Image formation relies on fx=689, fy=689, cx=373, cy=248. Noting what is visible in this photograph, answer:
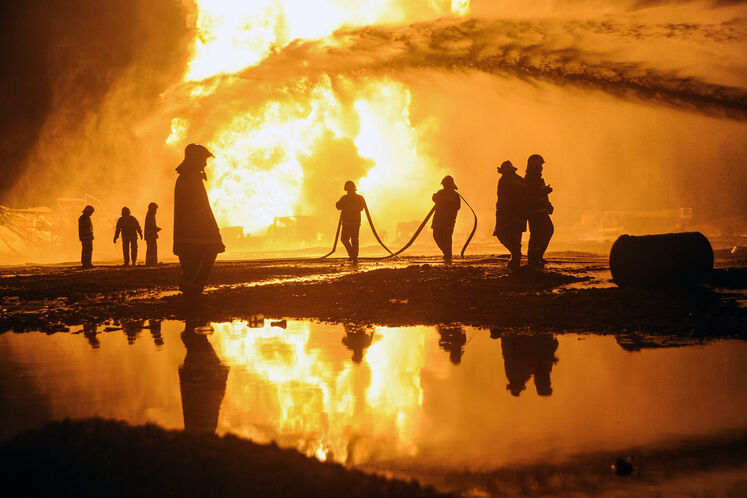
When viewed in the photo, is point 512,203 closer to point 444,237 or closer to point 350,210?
point 444,237

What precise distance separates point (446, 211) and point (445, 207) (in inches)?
5.4

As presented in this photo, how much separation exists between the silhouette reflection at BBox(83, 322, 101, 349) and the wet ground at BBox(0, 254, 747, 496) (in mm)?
68

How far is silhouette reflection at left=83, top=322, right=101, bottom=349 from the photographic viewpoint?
300 inches

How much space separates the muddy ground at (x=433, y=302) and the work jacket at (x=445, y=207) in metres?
3.88

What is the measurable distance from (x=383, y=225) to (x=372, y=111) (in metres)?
11.5

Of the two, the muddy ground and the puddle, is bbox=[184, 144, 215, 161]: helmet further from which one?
the puddle

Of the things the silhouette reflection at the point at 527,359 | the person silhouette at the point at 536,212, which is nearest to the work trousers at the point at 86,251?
the person silhouette at the point at 536,212

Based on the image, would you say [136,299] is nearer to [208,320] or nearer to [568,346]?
[208,320]

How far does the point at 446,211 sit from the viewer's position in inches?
752

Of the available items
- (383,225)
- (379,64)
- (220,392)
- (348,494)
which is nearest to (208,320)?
(220,392)

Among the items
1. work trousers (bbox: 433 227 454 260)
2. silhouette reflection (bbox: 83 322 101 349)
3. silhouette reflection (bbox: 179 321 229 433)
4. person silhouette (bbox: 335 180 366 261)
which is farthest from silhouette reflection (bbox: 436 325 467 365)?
person silhouette (bbox: 335 180 366 261)

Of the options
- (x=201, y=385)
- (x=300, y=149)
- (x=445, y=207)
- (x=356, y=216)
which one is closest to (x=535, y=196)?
(x=445, y=207)

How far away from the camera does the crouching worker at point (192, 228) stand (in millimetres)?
10453

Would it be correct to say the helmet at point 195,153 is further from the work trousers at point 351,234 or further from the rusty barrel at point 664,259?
the work trousers at point 351,234
